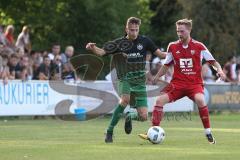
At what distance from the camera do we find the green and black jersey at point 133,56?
1483 cm

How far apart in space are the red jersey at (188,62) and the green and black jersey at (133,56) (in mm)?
780

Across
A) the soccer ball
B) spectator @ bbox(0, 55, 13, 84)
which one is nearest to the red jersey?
the soccer ball

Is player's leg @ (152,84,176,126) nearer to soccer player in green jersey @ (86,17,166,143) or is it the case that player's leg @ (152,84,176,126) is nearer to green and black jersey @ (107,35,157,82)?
soccer player in green jersey @ (86,17,166,143)

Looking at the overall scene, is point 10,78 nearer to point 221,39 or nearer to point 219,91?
point 219,91

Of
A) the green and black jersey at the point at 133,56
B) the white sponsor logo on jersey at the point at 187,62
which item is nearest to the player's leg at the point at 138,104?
the green and black jersey at the point at 133,56

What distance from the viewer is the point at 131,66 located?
15.0 metres

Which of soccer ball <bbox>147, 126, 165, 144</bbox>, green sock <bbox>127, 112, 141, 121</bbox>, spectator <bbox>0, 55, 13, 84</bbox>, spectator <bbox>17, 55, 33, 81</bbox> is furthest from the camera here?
spectator <bbox>17, 55, 33, 81</bbox>

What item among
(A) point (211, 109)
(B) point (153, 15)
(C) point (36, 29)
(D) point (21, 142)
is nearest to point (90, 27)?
(C) point (36, 29)

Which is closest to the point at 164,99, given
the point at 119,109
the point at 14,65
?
the point at 119,109

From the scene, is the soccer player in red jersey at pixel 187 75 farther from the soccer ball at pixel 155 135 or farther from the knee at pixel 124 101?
the knee at pixel 124 101

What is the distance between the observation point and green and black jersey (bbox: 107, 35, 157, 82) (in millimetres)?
14828

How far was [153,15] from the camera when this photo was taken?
41.8 m

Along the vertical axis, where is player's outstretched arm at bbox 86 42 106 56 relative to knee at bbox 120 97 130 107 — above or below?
above

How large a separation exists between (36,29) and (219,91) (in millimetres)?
11168
